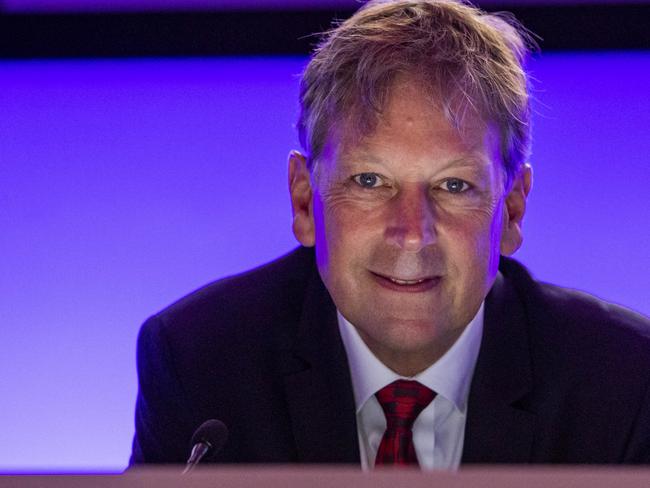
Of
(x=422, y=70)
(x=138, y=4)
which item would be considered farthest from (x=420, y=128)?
(x=138, y=4)

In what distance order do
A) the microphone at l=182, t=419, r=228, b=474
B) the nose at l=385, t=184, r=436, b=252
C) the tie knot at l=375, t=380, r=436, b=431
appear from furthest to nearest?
the tie knot at l=375, t=380, r=436, b=431 → the nose at l=385, t=184, r=436, b=252 → the microphone at l=182, t=419, r=228, b=474

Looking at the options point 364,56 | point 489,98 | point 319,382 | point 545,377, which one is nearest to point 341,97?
point 364,56

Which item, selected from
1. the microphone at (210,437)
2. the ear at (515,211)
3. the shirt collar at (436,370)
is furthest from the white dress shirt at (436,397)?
the microphone at (210,437)

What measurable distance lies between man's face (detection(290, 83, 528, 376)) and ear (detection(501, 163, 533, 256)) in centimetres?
10

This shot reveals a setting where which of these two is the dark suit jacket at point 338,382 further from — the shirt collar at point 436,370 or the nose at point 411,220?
the nose at point 411,220

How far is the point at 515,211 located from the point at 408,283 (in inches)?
11.1

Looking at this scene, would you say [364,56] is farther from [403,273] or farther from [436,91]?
[403,273]

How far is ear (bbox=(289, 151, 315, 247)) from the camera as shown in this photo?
5.70ft

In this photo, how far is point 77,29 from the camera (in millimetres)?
2797

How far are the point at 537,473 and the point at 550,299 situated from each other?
126 cm

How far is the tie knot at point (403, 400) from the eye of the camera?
1.65 metres

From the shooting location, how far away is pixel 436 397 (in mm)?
1677

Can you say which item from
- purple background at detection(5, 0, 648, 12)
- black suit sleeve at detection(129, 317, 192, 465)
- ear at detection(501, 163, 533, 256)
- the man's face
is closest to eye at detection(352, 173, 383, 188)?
the man's face

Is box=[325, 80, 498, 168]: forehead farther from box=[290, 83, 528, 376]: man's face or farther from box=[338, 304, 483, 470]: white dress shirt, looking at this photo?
box=[338, 304, 483, 470]: white dress shirt
